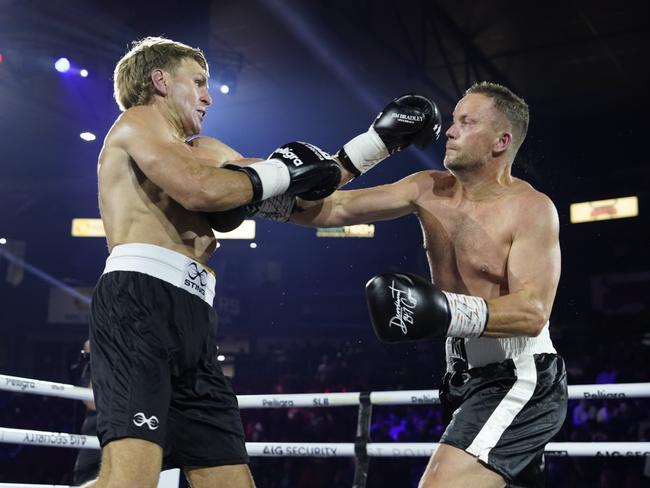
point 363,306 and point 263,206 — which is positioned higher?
point 363,306

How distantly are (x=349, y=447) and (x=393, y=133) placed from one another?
1460 mm

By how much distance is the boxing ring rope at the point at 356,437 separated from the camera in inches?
116

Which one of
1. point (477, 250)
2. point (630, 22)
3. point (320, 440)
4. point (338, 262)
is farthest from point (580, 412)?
point (338, 262)

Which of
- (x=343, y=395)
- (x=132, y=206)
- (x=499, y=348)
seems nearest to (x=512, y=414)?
(x=499, y=348)

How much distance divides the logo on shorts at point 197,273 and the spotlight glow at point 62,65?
554 centimetres

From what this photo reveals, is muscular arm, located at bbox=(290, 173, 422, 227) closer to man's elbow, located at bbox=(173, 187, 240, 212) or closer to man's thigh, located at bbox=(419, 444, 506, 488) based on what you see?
man's elbow, located at bbox=(173, 187, 240, 212)

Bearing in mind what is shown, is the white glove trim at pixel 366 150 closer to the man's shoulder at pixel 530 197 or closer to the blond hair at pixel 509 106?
the blond hair at pixel 509 106

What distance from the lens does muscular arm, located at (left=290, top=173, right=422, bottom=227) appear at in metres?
2.52

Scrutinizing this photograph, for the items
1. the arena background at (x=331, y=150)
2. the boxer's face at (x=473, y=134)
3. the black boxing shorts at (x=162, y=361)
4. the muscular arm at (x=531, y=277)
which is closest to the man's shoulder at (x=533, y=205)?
the muscular arm at (x=531, y=277)

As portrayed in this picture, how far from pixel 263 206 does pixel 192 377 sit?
581 mm

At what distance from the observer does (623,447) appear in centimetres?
286

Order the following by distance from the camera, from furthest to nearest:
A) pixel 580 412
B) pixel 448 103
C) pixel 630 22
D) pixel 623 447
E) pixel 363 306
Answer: pixel 363 306
pixel 448 103
pixel 630 22
pixel 580 412
pixel 623 447

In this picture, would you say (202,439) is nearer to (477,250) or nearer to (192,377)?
(192,377)

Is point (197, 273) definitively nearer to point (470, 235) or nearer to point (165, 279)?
point (165, 279)
